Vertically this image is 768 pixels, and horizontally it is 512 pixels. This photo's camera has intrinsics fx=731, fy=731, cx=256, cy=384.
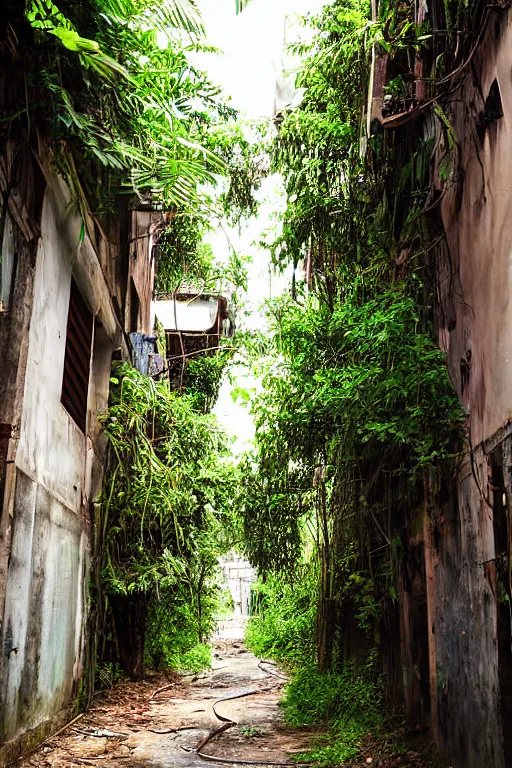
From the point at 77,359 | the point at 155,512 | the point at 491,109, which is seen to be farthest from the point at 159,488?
the point at 491,109

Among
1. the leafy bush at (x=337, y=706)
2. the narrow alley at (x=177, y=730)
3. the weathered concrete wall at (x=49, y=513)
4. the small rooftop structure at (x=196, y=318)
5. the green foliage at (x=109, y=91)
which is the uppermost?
the small rooftop structure at (x=196, y=318)

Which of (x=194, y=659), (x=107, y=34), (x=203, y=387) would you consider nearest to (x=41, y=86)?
(x=107, y=34)

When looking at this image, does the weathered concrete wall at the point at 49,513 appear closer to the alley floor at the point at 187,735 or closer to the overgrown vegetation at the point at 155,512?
the alley floor at the point at 187,735

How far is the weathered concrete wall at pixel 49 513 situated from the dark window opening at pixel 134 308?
8.87 feet

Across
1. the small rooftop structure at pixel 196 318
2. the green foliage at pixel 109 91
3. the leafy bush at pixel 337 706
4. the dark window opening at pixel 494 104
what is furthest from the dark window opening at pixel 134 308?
the dark window opening at pixel 494 104

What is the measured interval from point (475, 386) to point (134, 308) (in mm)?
7724

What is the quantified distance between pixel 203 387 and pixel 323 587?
20.6ft

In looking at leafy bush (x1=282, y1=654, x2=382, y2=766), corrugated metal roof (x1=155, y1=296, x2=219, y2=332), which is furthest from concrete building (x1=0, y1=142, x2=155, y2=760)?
corrugated metal roof (x1=155, y1=296, x2=219, y2=332)

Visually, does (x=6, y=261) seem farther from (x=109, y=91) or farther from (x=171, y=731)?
(x=171, y=731)

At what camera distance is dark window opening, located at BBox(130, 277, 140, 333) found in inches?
454

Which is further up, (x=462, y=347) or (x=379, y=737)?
(x=462, y=347)

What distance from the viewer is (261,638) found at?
1717 centimetres

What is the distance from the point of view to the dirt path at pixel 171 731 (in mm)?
6320

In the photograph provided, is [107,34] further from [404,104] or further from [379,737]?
[379,737]
